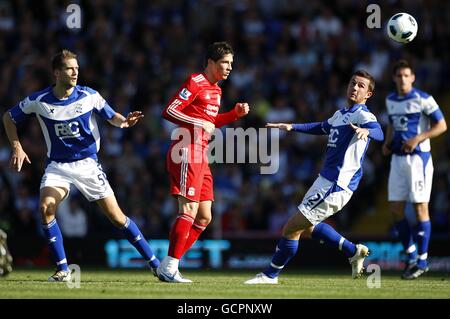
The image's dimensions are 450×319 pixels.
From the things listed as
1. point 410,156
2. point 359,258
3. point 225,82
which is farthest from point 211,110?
point 225,82

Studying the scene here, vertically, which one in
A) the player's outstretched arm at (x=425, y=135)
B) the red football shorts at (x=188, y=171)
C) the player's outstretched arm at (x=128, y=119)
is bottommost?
the red football shorts at (x=188, y=171)

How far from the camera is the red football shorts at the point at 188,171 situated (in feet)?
35.3

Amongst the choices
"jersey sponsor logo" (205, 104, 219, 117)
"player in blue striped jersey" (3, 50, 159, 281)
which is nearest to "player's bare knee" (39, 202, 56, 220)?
"player in blue striped jersey" (3, 50, 159, 281)

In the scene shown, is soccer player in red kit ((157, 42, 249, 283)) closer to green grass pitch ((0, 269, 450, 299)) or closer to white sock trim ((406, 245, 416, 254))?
green grass pitch ((0, 269, 450, 299))

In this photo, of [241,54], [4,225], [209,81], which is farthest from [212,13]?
[209,81]

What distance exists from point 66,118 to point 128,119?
68 cm

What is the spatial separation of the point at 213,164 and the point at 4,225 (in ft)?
12.6

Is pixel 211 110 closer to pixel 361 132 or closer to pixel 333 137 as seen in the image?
pixel 333 137

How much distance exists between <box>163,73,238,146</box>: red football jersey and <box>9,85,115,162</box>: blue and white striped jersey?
86 centimetres

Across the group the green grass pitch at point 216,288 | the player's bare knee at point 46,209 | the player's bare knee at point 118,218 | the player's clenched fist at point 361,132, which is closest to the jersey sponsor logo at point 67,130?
the player's bare knee at point 46,209

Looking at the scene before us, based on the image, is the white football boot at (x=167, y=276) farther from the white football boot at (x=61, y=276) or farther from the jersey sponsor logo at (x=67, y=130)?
the jersey sponsor logo at (x=67, y=130)

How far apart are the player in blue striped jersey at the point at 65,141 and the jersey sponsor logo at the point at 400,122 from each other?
3681 mm

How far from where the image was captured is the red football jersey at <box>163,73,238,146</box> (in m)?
10.8

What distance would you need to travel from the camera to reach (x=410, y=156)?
12.8 meters
